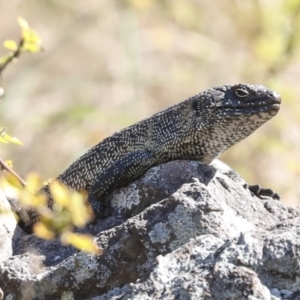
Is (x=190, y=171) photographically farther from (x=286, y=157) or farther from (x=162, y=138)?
(x=286, y=157)

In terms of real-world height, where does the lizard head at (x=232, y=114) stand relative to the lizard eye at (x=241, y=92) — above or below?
below

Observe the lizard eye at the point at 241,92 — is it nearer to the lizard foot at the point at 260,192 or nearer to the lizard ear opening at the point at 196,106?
the lizard ear opening at the point at 196,106

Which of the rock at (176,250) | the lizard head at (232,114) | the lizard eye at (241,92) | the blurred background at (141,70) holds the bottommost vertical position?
the rock at (176,250)

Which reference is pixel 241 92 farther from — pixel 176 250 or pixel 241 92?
pixel 176 250

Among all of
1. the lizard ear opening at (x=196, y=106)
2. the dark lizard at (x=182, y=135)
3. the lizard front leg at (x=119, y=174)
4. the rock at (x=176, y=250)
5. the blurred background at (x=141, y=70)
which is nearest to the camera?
the rock at (x=176, y=250)

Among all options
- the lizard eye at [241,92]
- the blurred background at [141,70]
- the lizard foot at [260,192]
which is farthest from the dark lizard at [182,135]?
the blurred background at [141,70]

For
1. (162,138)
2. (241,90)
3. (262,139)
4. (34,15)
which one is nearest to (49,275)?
(162,138)

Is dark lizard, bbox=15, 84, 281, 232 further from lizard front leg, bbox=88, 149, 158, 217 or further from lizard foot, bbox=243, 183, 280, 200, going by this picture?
lizard foot, bbox=243, 183, 280, 200
